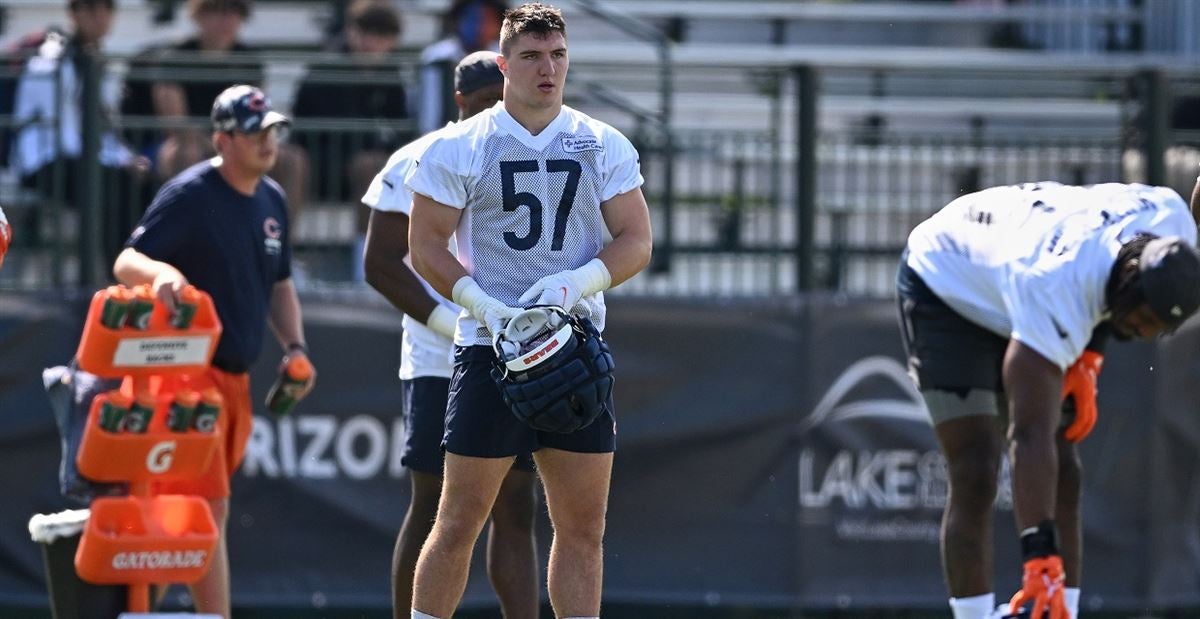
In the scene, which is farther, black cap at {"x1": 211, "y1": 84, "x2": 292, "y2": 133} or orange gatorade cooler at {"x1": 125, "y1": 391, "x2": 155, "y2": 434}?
black cap at {"x1": 211, "y1": 84, "x2": 292, "y2": 133}

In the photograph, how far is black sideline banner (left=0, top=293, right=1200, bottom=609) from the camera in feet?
29.0

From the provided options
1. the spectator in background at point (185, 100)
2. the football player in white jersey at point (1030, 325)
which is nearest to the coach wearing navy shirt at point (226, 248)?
the spectator in background at point (185, 100)

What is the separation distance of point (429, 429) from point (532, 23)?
5.16 feet

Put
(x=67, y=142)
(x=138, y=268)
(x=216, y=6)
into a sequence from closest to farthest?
1. (x=138, y=268)
2. (x=67, y=142)
3. (x=216, y=6)

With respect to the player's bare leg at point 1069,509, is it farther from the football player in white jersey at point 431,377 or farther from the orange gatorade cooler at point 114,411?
the orange gatorade cooler at point 114,411

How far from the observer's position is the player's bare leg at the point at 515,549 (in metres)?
6.30

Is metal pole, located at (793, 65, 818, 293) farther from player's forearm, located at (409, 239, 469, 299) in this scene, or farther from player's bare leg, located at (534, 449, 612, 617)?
player's forearm, located at (409, 239, 469, 299)

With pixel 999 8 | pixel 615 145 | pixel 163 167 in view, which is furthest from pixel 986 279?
pixel 999 8

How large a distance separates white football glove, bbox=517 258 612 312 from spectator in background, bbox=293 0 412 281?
12.9ft

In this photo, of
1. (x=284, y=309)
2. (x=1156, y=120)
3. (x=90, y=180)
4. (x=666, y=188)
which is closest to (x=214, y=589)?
(x=284, y=309)

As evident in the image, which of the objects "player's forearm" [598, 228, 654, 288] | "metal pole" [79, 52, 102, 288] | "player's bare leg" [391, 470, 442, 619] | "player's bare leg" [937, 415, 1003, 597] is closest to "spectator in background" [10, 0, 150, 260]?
"metal pole" [79, 52, 102, 288]

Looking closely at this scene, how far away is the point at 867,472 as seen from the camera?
8906mm

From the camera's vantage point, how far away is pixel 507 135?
5.47m

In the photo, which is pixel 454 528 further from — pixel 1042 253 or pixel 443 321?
pixel 1042 253
